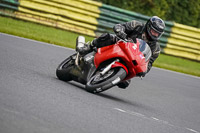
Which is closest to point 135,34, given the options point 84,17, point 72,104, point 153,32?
point 153,32

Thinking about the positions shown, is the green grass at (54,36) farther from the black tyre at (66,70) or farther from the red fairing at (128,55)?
the red fairing at (128,55)

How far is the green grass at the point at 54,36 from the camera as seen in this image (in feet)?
48.1

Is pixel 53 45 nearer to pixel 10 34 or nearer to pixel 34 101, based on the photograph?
pixel 10 34

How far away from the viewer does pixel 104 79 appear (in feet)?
24.7

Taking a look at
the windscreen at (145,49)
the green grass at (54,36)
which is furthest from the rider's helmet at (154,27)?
the green grass at (54,36)

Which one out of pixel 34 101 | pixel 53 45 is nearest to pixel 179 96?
pixel 53 45

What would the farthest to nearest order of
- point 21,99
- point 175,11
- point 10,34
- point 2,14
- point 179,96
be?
1. point 175,11
2. point 2,14
3. point 10,34
4. point 179,96
5. point 21,99

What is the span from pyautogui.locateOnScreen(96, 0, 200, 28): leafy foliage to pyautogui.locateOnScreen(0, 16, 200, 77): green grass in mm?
Result: 3883

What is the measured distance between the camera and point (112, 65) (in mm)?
7496

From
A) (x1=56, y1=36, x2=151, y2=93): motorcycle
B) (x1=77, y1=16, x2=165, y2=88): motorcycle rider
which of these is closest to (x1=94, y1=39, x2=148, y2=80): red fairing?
(x1=56, y1=36, x2=151, y2=93): motorcycle

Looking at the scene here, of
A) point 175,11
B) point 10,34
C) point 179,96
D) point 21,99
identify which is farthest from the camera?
point 175,11

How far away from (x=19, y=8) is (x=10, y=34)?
3567 mm

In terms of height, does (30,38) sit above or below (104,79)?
below

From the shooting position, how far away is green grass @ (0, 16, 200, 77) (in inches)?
577
